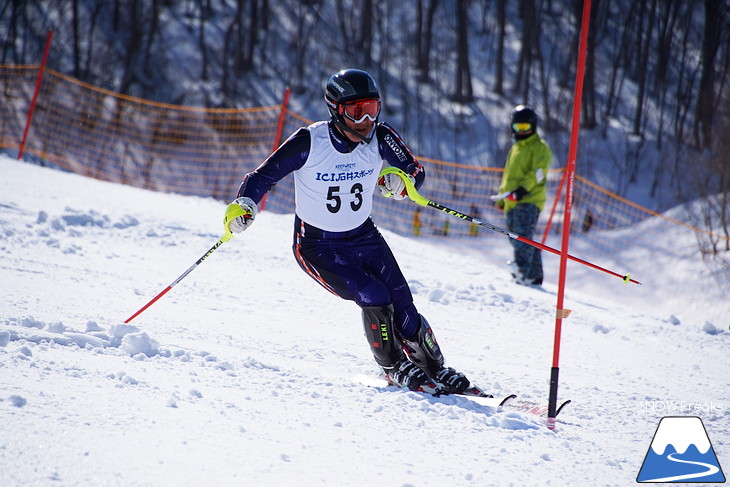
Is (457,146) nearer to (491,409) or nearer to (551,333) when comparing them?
(551,333)

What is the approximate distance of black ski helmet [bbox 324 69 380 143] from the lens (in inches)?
137

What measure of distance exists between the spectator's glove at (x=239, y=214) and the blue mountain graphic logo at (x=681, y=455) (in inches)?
88.3

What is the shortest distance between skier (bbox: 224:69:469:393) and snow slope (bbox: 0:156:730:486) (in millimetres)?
300

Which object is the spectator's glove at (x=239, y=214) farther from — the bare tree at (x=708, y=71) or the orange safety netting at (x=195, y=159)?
the bare tree at (x=708, y=71)

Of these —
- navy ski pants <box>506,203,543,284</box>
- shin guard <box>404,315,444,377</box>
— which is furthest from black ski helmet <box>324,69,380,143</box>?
navy ski pants <box>506,203,543,284</box>

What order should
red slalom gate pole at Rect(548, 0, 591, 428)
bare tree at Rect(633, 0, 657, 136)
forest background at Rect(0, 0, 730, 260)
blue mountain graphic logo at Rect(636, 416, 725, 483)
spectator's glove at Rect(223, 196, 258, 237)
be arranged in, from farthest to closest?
bare tree at Rect(633, 0, 657, 136) → forest background at Rect(0, 0, 730, 260) → spectator's glove at Rect(223, 196, 258, 237) → red slalom gate pole at Rect(548, 0, 591, 428) → blue mountain graphic logo at Rect(636, 416, 725, 483)

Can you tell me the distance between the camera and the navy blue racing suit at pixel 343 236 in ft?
11.4

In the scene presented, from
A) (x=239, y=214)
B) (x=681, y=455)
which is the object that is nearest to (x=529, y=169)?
(x=239, y=214)

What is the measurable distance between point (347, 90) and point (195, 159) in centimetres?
1610

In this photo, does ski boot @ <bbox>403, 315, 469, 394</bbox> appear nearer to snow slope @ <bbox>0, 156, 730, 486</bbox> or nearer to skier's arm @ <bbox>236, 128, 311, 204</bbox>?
snow slope @ <bbox>0, 156, 730, 486</bbox>

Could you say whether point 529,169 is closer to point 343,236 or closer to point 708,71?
point 343,236

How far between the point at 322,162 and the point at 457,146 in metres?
18.4

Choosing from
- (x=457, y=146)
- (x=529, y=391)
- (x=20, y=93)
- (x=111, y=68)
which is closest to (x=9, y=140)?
(x=20, y=93)

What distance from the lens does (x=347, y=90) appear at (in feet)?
11.4
